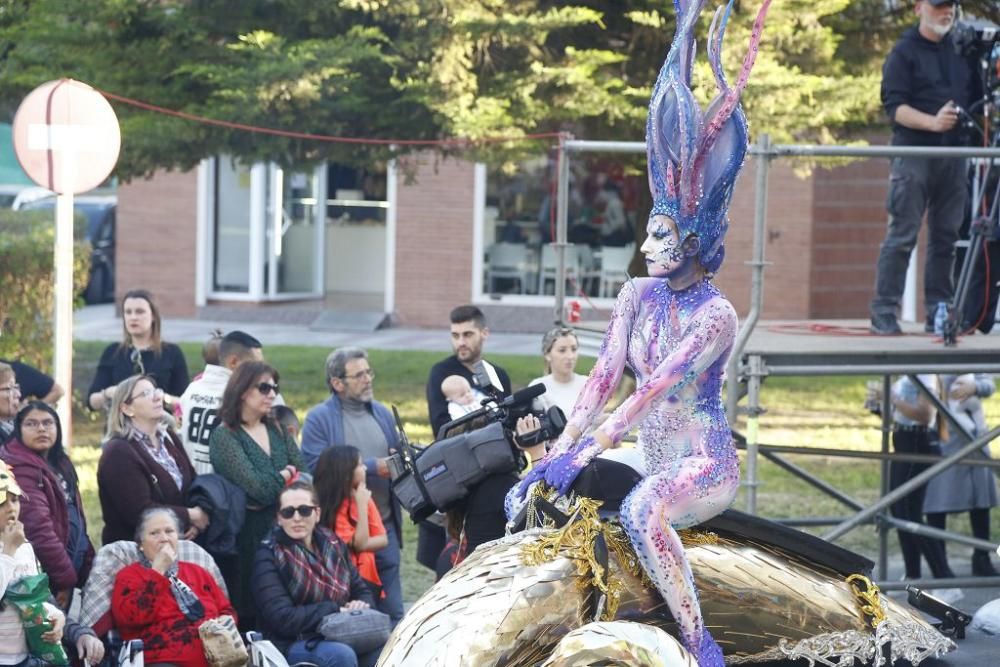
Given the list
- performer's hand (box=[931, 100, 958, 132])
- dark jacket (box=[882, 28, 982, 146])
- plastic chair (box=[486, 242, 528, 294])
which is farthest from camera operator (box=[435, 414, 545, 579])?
plastic chair (box=[486, 242, 528, 294])

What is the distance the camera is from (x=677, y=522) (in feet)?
17.8

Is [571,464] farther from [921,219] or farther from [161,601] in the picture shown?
[921,219]

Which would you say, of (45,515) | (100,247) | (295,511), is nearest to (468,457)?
(295,511)

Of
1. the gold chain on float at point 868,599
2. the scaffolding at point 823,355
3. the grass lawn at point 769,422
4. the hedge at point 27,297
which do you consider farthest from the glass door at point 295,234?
the gold chain on float at point 868,599

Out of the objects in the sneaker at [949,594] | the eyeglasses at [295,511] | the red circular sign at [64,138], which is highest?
the red circular sign at [64,138]

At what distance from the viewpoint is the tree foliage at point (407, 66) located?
513 inches

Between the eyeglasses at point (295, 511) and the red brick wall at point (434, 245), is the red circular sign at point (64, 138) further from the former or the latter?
the red brick wall at point (434, 245)

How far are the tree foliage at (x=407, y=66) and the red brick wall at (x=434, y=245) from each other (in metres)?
7.30

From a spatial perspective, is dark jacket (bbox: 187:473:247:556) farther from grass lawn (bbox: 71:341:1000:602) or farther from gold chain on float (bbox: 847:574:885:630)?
gold chain on float (bbox: 847:574:885:630)

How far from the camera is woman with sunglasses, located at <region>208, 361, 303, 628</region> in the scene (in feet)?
24.8

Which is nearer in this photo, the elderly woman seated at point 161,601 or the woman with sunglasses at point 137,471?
the elderly woman seated at point 161,601

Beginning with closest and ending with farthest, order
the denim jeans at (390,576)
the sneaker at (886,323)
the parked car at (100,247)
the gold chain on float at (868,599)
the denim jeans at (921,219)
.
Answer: the gold chain on float at (868,599), the denim jeans at (390,576), the denim jeans at (921,219), the sneaker at (886,323), the parked car at (100,247)

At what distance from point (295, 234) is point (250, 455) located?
1615cm

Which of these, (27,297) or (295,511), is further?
(27,297)
